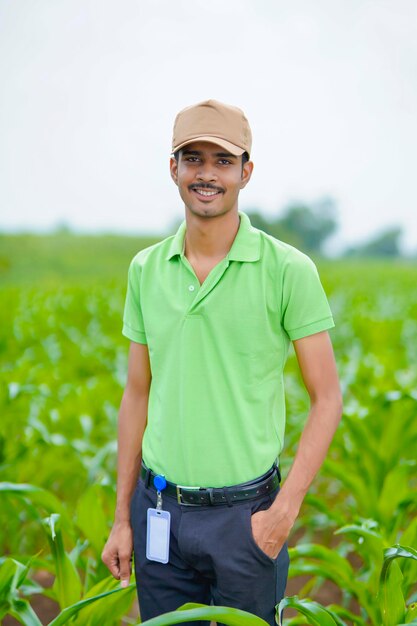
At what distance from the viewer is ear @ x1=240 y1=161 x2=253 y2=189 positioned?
1608 millimetres

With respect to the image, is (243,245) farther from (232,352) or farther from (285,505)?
(285,505)

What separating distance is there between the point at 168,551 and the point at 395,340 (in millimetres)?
5900

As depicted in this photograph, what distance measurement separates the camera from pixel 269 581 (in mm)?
1585

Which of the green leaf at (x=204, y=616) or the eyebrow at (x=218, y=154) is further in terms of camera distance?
the eyebrow at (x=218, y=154)

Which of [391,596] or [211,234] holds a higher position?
[211,234]

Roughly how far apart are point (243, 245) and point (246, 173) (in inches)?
6.7

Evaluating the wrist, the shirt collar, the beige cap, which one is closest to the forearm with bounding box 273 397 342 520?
the wrist

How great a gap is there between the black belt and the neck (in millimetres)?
491

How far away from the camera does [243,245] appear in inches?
61.9

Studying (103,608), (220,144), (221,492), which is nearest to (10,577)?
(103,608)

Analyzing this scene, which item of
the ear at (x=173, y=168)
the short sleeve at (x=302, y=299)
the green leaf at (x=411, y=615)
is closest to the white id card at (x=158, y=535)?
the short sleeve at (x=302, y=299)

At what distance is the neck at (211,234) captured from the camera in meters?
1.59

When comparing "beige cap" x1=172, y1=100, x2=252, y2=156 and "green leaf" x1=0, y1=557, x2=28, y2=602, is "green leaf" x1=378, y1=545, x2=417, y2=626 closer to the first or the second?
"green leaf" x1=0, y1=557, x2=28, y2=602

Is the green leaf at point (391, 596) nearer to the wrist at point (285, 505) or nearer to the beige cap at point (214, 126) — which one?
the wrist at point (285, 505)
